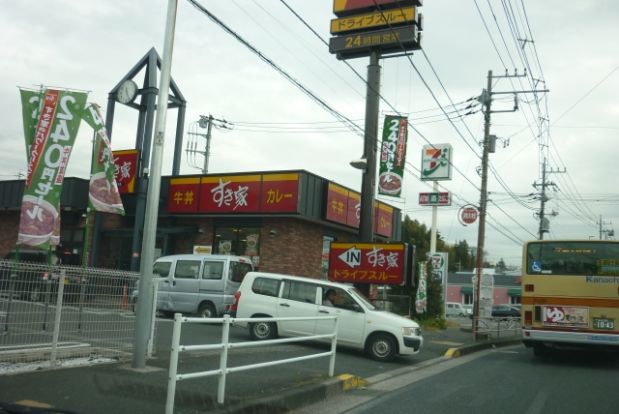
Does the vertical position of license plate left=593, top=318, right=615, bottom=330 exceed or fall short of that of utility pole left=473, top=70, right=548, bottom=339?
it falls short

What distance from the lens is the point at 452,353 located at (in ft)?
49.5

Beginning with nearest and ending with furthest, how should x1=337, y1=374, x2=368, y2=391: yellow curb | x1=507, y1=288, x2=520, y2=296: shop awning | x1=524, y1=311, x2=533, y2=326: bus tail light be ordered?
x1=337, y1=374, x2=368, y2=391: yellow curb, x1=524, y1=311, x2=533, y2=326: bus tail light, x1=507, y1=288, x2=520, y2=296: shop awning

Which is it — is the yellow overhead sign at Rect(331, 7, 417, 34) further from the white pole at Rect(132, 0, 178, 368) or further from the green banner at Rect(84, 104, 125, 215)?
the white pole at Rect(132, 0, 178, 368)

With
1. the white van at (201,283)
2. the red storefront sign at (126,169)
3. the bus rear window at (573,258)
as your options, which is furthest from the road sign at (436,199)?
the bus rear window at (573,258)

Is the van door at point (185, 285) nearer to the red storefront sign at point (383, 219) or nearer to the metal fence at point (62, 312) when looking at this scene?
the metal fence at point (62, 312)

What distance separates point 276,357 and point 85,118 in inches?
222

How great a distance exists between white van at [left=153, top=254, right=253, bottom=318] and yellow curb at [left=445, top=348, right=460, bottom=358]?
6194 millimetres

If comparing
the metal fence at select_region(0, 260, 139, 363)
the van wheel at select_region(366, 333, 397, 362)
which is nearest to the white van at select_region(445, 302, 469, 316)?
the van wheel at select_region(366, 333, 397, 362)

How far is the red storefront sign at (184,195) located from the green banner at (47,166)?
12072mm

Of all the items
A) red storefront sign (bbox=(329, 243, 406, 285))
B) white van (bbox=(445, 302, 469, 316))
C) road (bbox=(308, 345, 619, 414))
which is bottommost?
white van (bbox=(445, 302, 469, 316))

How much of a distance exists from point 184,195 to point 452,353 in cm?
1260

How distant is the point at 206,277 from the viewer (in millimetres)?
16359

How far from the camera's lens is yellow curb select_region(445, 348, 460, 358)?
15.0 m

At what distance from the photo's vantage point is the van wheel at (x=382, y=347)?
12.3 m
